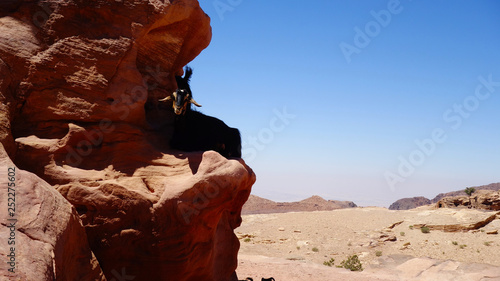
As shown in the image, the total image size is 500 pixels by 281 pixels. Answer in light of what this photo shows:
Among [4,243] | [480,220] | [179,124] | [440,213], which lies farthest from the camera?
[440,213]

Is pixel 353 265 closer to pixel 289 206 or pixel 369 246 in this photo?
pixel 369 246

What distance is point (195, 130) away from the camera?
8.84 meters

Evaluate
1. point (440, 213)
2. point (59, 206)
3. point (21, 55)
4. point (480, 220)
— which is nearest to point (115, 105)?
point (21, 55)

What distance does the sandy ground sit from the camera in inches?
511

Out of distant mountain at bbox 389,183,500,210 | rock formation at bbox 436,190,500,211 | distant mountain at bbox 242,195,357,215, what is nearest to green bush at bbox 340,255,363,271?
rock formation at bbox 436,190,500,211

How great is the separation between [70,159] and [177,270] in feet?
8.89

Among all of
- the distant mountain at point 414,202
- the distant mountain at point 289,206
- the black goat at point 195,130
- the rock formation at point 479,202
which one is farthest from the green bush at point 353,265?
the distant mountain at point 414,202

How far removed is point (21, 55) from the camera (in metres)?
7.32

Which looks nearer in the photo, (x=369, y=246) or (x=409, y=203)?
(x=369, y=246)

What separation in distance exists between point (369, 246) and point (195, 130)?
16.4 meters

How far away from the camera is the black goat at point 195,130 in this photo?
8.41 meters

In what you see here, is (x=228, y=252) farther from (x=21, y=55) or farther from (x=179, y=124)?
(x=21, y=55)

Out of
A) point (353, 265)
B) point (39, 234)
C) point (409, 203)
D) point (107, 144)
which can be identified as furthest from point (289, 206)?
point (39, 234)

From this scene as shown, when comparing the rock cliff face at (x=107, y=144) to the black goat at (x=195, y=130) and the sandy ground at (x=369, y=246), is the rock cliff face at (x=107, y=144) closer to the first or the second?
the black goat at (x=195, y=130)
